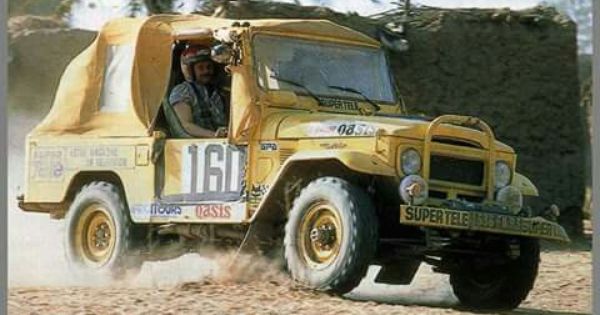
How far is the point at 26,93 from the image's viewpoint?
10922 mm

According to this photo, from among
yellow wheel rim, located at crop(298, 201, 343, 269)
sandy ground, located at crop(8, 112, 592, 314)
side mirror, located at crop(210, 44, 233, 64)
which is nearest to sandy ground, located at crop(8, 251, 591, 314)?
sandy ground, located at crop(8, 112, 592, 314)

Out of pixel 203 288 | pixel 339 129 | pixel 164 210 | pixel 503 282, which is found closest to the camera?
pixel 339 129

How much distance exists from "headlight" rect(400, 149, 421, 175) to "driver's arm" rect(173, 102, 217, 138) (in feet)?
4.46

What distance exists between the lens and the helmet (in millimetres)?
10469

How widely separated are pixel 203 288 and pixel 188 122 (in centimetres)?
108

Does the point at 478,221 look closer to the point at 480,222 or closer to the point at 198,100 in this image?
the point at 480,222

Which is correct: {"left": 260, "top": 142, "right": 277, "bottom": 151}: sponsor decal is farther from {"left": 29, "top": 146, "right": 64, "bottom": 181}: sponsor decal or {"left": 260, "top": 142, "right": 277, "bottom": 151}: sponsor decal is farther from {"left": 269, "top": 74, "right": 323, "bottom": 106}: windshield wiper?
{"left": 29, "top": 146, "right": 64, "bottom": 181}: sponsor decal

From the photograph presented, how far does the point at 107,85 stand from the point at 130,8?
1.87ft

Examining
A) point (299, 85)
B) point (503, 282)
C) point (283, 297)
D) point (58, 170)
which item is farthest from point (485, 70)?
point (58, 170)

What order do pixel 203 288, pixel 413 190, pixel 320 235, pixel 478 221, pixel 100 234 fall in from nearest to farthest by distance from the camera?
pixel 413 190 < pixel 478 221 < pixel 320 235 < pixel 203 288 < pixel 100 234

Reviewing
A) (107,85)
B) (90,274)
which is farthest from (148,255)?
(107,85)

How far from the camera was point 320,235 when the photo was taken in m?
9.48

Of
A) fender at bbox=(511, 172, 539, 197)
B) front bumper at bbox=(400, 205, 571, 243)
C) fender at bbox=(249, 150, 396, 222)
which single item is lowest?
front bumper at bbox=(400, 205, 571, 243)

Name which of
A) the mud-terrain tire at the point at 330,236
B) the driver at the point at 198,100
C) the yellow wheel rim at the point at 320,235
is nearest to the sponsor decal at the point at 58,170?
the driver at the point at 198,100
